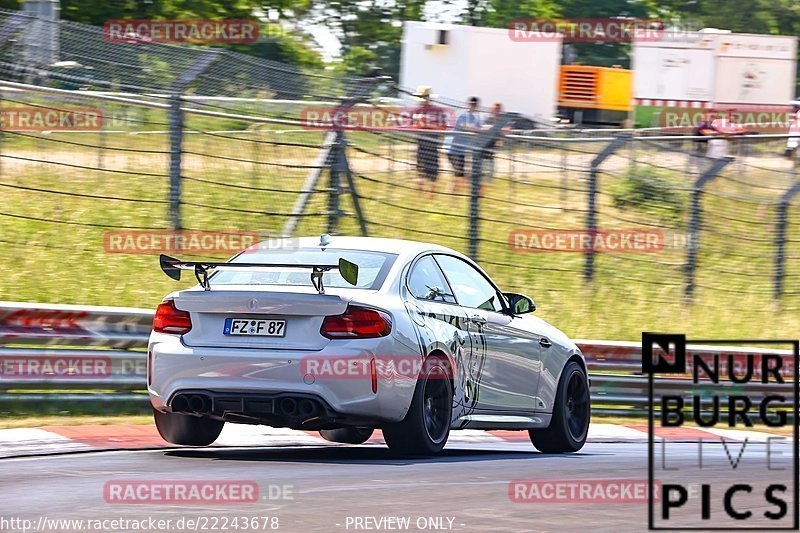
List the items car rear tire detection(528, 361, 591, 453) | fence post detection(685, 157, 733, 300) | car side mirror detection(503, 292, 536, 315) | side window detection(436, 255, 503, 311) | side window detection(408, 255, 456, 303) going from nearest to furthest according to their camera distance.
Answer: side window detection(408, 255, 456, 303), side window detection(436, 255, 503, 311), car side mirror detection(503, 292, 536, 315), car rear tire detection(528, 361, 591, 453), fence post detection(685, 157, 733, 300)

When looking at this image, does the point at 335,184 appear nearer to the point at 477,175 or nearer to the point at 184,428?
the point at 477,175

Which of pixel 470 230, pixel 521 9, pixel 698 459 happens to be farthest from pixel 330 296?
pixel 521 9

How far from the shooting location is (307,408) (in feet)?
28.5

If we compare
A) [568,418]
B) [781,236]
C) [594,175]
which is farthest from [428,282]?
[781,236]

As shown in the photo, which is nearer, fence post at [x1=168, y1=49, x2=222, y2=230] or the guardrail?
the guardrail

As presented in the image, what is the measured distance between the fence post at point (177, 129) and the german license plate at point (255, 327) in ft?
18.3

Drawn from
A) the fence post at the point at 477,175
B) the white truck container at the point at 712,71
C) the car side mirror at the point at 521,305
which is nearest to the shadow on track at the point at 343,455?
the car side mirror at the point at 521,305

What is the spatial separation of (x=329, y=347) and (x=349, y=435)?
6.92ft

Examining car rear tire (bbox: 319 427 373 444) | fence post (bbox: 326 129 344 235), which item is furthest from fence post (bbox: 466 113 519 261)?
car rear tire (bbox: 319 427 373 444)

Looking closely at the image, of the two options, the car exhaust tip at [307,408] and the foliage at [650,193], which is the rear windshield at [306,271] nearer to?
the car exhaust tip at [307,408]

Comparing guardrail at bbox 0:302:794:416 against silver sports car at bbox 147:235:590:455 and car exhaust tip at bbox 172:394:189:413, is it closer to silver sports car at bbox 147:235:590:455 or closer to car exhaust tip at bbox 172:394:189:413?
silver sports car at bbox 147:235:590:455

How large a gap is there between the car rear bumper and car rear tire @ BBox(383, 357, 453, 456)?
0.34 feet

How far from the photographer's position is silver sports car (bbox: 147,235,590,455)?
869 cm

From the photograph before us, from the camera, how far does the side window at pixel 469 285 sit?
10062 mm
